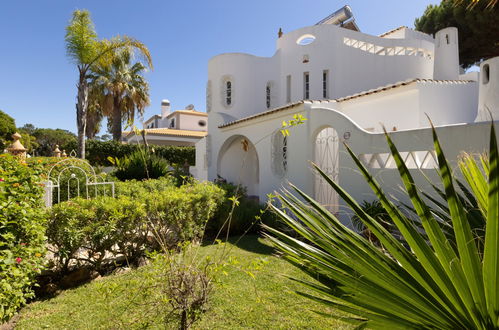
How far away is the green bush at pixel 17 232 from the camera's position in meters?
3.45

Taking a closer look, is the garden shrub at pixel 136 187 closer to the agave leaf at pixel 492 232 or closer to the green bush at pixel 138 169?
the green bush at pixel 138 169

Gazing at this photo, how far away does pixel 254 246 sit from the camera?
8523 mm

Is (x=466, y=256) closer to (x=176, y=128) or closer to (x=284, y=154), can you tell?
(x=284, y=154)

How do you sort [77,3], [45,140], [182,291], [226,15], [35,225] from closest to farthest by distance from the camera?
[182,291], [35,225], [226,15], [77,3], [45,140]

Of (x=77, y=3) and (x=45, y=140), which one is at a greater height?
(x=77, y=3)

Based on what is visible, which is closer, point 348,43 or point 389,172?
point 389,172

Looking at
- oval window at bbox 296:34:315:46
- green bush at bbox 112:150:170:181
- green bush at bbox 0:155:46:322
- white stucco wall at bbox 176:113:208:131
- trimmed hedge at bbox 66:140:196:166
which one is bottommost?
green bush at bbox 0:155:46:322

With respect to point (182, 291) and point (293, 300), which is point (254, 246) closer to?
point (293, 300)

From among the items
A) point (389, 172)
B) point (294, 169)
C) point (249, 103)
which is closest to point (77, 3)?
point (249, 103)

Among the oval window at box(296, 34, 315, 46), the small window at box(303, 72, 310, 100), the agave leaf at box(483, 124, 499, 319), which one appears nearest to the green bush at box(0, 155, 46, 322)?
the agave leaf at box(483, 124, 499, 319)

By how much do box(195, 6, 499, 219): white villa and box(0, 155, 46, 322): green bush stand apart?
577cm

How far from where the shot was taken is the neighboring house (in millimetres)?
30047

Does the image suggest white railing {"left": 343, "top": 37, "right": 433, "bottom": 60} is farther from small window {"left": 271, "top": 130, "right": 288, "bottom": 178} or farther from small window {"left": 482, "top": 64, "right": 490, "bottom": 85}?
small window {"left": 271, "top": 130, "right": 288, "bottom": 178}

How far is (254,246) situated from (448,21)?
28210 millimetres
